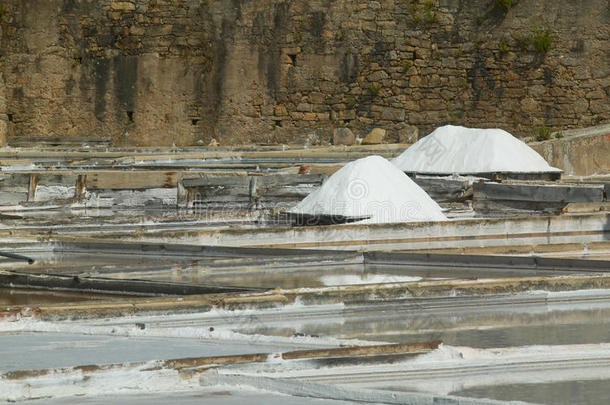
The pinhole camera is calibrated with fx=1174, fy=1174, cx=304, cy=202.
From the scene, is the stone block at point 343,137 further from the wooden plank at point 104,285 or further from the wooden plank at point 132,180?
the wooden plank at point 104,285

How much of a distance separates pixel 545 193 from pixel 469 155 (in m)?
1.42

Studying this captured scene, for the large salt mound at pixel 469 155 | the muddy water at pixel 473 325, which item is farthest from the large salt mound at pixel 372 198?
the muddy water at pixel 473 325

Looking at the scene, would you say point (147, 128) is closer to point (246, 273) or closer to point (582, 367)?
point (246, 273)

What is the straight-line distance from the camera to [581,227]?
7094 mm

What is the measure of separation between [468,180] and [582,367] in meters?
5.81

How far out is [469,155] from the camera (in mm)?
9773

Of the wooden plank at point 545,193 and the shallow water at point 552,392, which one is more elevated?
the wooden plank at point 545,193

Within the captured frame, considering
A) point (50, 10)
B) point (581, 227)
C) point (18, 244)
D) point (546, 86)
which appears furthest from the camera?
point (50, 10)

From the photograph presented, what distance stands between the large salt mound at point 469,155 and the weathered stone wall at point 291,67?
5.73 m

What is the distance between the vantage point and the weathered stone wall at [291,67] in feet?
51.4

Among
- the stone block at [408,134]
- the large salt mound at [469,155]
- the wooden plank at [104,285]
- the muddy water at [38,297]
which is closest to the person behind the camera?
the wooden plank at [104,285]

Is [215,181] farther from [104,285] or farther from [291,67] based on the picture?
[291,67]

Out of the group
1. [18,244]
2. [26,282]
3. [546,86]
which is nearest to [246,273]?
[26,282]

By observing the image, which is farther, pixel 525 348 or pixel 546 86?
pixel 546 86
